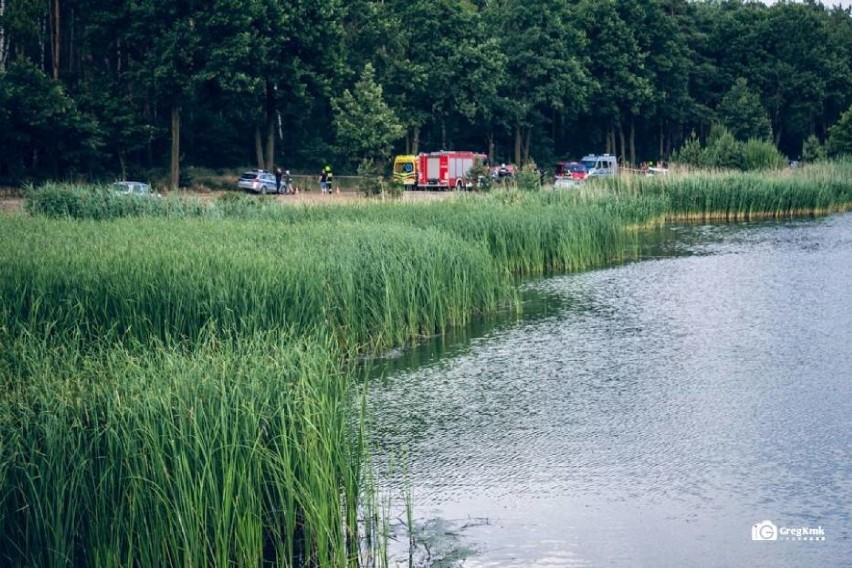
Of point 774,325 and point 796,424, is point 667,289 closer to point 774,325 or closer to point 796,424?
point 774,325

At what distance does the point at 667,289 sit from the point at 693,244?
836 centimetres

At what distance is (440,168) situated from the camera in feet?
174

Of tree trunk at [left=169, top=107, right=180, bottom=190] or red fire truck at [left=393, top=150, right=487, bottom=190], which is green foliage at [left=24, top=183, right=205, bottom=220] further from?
red fire truck at [left=393, top=150, right=487, bottom=190]

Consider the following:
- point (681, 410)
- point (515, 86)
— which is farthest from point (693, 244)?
point (515, 86)

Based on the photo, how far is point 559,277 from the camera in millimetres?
23266

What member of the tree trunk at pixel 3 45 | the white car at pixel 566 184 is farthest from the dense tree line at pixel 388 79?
the white car at pixel 566 184

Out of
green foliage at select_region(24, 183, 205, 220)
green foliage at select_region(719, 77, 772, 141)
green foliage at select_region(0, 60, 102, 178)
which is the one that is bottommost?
green foliage at select_region(24, 183, 205, 220)

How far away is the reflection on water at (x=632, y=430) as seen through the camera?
9.02 m

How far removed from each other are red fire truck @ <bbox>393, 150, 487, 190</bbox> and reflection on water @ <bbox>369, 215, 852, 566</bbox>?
3266cm

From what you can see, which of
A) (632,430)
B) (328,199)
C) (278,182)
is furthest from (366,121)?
(632,430)

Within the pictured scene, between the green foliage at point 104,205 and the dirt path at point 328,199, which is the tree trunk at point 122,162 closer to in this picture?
the dirt path at point 328,199

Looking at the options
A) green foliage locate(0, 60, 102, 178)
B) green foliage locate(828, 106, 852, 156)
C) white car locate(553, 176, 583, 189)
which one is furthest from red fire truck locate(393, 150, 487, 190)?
green foliage locate(828, 106, 852, 156)

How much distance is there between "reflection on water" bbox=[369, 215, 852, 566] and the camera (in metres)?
9.02

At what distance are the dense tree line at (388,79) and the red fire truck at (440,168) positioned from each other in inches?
72.0
